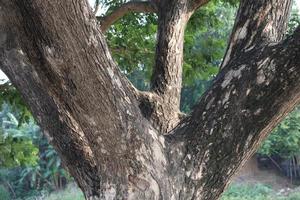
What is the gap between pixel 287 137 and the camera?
17.8 m

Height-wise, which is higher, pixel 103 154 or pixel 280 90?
pixel 280 90

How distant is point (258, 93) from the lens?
2055 mm

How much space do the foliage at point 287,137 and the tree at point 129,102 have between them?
15.6 metres

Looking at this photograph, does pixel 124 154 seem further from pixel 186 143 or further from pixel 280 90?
pixel 280 90

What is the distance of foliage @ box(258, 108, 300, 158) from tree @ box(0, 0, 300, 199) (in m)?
15.6

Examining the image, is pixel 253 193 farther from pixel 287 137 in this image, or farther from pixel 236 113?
pixel 236 113

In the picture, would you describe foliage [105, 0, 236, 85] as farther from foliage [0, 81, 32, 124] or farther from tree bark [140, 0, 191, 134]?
tree bark [140, 0, 191, 134]

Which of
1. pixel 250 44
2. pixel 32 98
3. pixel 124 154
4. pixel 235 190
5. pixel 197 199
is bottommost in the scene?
pixel 235 190

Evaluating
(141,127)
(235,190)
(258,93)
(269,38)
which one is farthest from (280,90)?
(235,190)

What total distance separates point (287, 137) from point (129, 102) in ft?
54.3

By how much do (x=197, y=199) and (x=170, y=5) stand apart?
146 cm

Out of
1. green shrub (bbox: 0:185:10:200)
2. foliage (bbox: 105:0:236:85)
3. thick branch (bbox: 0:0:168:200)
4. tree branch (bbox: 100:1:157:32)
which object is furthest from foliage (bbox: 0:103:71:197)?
thick branch (bbox: 0:0:168:200)

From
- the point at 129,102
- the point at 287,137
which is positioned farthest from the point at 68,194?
the point at 129,102

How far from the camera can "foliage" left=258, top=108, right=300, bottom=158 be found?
17.5 meters
